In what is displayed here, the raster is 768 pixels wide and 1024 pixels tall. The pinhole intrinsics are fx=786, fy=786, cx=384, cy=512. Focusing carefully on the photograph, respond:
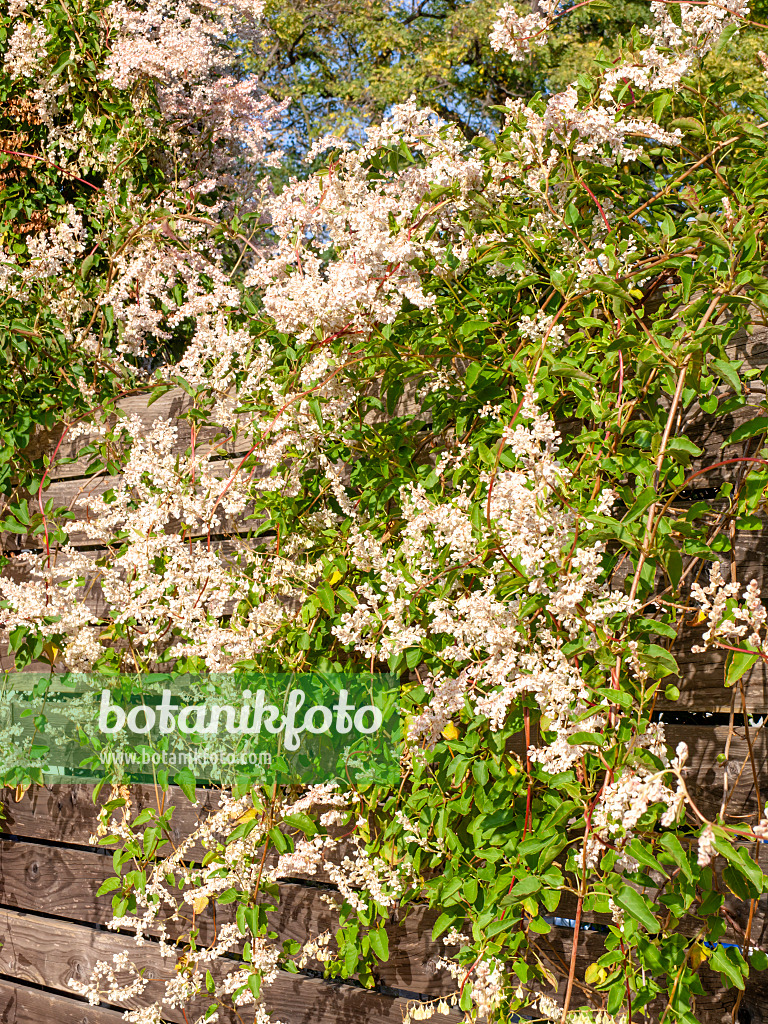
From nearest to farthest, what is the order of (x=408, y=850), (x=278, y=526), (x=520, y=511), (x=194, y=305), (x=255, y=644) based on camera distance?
(x=520, y=511)
(x=408, y=850)
(x=255, y=644)
(x=278, y=526)
(x=194, y=305)

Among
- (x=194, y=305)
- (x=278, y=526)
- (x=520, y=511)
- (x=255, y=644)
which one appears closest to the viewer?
(x=520, y=511)

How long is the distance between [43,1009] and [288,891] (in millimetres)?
988

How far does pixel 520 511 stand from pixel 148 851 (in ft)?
3.96

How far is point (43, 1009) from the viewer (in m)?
2.24

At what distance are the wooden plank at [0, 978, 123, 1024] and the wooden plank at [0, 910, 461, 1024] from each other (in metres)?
0.03

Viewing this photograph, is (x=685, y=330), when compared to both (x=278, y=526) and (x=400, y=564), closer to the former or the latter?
(x=400, y=564)

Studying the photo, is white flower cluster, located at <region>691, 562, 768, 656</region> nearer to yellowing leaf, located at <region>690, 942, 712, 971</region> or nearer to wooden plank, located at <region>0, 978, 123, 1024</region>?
yellowing leaf, located at <region>690, 942, 712, 971</region>

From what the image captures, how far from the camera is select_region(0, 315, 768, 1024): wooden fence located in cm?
139

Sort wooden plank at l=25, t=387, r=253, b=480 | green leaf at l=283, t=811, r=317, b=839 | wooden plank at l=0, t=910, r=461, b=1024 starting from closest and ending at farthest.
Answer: green leaf at l=283, t=811, r=317, b=839 < wooden plank at l=0, t=910, r=461, b=1024 < wooden plank at l=25, t=387, r=253, b=480

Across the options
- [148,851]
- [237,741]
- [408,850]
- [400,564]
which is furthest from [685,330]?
[148,851]

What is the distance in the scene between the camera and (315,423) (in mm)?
1611

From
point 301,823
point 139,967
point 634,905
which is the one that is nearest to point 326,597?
point 301,823

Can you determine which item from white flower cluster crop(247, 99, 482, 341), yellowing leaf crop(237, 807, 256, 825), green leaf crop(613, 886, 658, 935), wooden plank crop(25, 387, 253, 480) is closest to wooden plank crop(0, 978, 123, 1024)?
yellowing leaf crop(237, 807, 256, 825)

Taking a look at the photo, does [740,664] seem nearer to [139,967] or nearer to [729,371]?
[729,371]
